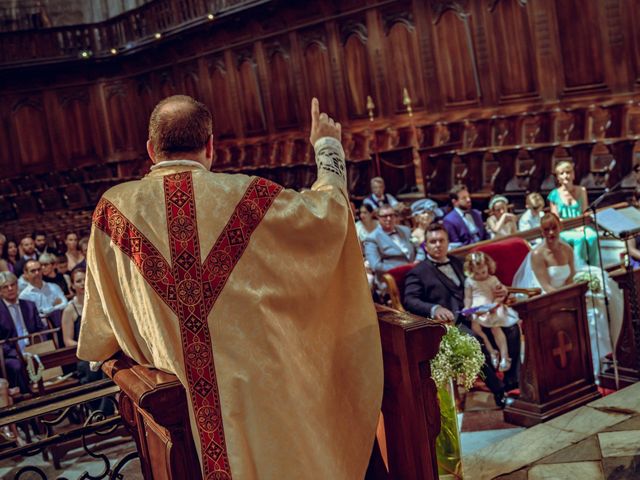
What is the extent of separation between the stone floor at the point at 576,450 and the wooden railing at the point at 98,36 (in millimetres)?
14856

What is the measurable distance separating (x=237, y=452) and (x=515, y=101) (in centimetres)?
1079

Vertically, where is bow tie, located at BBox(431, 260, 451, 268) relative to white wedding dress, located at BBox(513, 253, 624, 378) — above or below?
above

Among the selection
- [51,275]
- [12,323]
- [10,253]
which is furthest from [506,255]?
[10,253]

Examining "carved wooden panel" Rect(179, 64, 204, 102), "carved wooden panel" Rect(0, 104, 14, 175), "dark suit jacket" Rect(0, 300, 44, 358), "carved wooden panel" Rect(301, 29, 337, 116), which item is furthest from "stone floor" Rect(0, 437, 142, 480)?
"carved wooden panel" Rect(0, 104, 14, 175)

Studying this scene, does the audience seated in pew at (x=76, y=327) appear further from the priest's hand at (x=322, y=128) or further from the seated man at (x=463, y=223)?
the priest's hand at (x=322, y=128)

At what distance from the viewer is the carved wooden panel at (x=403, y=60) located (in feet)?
44.2

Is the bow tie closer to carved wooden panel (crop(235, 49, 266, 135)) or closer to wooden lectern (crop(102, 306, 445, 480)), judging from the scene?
wooden lectern (crop(102, 306, 445, 480))

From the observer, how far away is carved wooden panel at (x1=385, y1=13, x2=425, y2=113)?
1348cm

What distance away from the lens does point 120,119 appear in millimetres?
20516

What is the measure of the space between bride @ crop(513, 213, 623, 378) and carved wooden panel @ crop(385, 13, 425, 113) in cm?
780

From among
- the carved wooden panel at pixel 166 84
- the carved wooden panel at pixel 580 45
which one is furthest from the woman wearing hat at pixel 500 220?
the carved wooden panel at pixel 166 84

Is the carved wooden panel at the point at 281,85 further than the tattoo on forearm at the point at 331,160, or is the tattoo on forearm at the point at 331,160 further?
the carved wooden panel at the point at 281,85

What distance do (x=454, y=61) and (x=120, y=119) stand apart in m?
10.3

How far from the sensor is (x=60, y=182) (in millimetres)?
19328
